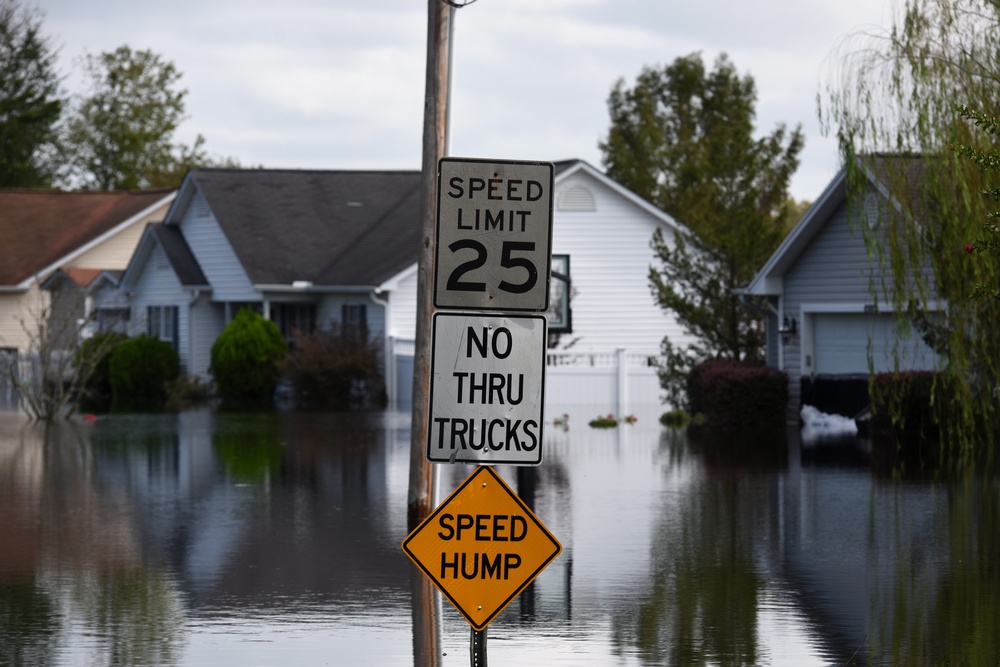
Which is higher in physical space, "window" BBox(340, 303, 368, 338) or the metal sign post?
"window" BBox(340, 303, 368, 338)

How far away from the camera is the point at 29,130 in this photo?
69.9m

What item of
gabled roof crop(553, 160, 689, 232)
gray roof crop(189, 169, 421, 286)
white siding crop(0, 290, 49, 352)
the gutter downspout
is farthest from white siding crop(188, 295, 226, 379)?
gabled roof crop(553, 160, 689, 232)

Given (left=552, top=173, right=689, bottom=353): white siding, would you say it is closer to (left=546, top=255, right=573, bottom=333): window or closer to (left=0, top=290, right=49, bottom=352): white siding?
(left=546, top=255, right=573, bottom=333): window

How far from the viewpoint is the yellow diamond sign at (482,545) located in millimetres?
7766

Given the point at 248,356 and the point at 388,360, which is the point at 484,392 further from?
the point at 248,356

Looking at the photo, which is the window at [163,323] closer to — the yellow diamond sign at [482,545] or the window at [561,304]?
the window at [561,304]

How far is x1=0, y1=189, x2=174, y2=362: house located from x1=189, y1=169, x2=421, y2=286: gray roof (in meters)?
6.53

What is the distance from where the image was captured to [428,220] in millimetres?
15023

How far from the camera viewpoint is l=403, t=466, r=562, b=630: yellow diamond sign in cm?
777

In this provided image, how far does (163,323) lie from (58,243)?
25.5ft

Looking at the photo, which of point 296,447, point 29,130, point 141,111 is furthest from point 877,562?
point 141,111

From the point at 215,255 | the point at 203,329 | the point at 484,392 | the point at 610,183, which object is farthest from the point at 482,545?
the point at 203,329

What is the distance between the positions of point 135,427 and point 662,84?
38309mm

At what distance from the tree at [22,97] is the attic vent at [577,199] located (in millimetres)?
34933
